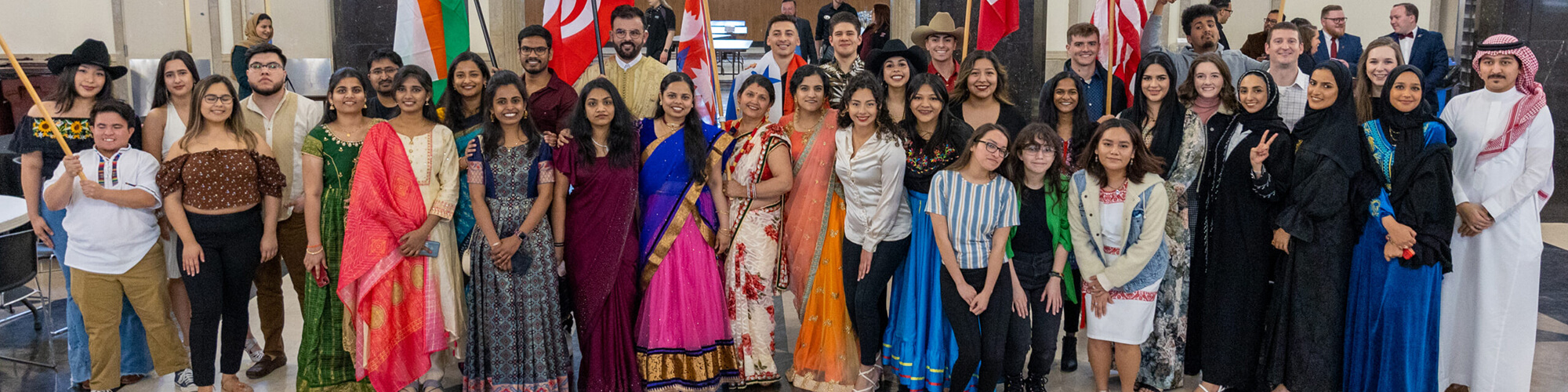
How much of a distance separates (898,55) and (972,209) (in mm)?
885

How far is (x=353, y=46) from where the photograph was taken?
911cm

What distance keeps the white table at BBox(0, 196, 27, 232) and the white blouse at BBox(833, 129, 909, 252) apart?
124 inches

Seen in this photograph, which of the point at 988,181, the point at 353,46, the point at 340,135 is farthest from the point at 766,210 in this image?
the point at 353,46

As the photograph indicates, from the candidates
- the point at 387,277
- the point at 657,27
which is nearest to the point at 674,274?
the point at 387,277

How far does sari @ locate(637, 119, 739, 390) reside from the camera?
3.79 metres

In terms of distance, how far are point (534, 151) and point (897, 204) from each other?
4.16ft

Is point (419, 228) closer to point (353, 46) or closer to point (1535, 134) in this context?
point (1535, 134)

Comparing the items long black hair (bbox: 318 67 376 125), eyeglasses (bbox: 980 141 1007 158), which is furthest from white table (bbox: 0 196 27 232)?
eyeglasses (bbox: 980 141 1007 158)

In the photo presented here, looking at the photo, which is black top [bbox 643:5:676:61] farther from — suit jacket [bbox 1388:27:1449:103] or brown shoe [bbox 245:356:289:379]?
suit jacket [bbox 1388:27:1449:103]

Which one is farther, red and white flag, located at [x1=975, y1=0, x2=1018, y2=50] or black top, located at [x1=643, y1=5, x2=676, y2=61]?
black top, located at [x1=643, y1=5, x2=676, y2=61]

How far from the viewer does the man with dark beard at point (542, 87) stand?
4.30 m

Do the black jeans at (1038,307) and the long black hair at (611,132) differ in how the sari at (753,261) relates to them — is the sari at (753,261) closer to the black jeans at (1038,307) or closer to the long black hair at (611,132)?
the long black hair at (611,132)

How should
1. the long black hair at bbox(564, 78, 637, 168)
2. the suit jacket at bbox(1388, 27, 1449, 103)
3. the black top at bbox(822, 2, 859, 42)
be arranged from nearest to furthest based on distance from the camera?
the long black hair at bbox(564, 78, 637, 168), the suit jacket at bbox(1388, 27, 1449, 103), the black top at bbox(822, 2, 859, 42)

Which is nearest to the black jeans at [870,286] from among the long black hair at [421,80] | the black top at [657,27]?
the long black hair at [421,80]
